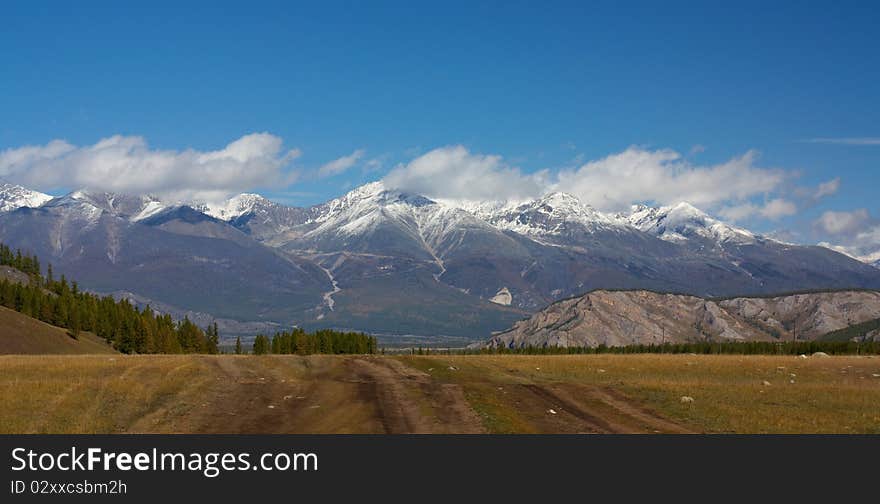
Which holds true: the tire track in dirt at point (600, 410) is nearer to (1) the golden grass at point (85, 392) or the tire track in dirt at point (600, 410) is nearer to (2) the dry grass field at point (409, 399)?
(2) the dry grass field at point (409, 399)

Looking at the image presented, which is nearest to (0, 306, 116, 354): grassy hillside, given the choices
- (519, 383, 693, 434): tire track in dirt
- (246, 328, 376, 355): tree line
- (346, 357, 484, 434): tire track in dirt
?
(246, 328, 376, 355): tree line

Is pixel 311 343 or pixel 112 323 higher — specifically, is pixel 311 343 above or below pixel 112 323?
below

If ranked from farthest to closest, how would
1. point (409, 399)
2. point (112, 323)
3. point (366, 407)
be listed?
point (112, 323)
point (409, 399)
point (366, 407)

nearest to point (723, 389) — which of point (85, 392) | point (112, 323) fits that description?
point (85, 392)

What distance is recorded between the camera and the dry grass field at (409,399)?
33.2 metres

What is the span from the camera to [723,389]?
163 ft

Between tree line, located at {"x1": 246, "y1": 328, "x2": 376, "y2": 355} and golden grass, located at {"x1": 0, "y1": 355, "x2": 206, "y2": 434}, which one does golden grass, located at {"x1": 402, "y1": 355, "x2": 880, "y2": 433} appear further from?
tree line, located at {"x1": 246, "y1": 328, "x2": 376, "y2": 355}

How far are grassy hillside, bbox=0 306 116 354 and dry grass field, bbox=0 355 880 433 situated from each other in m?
50.6

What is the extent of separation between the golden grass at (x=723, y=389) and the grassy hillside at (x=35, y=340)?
186ft

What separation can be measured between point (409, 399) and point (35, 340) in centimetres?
8270

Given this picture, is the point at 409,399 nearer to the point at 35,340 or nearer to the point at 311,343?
the point at 35,340
